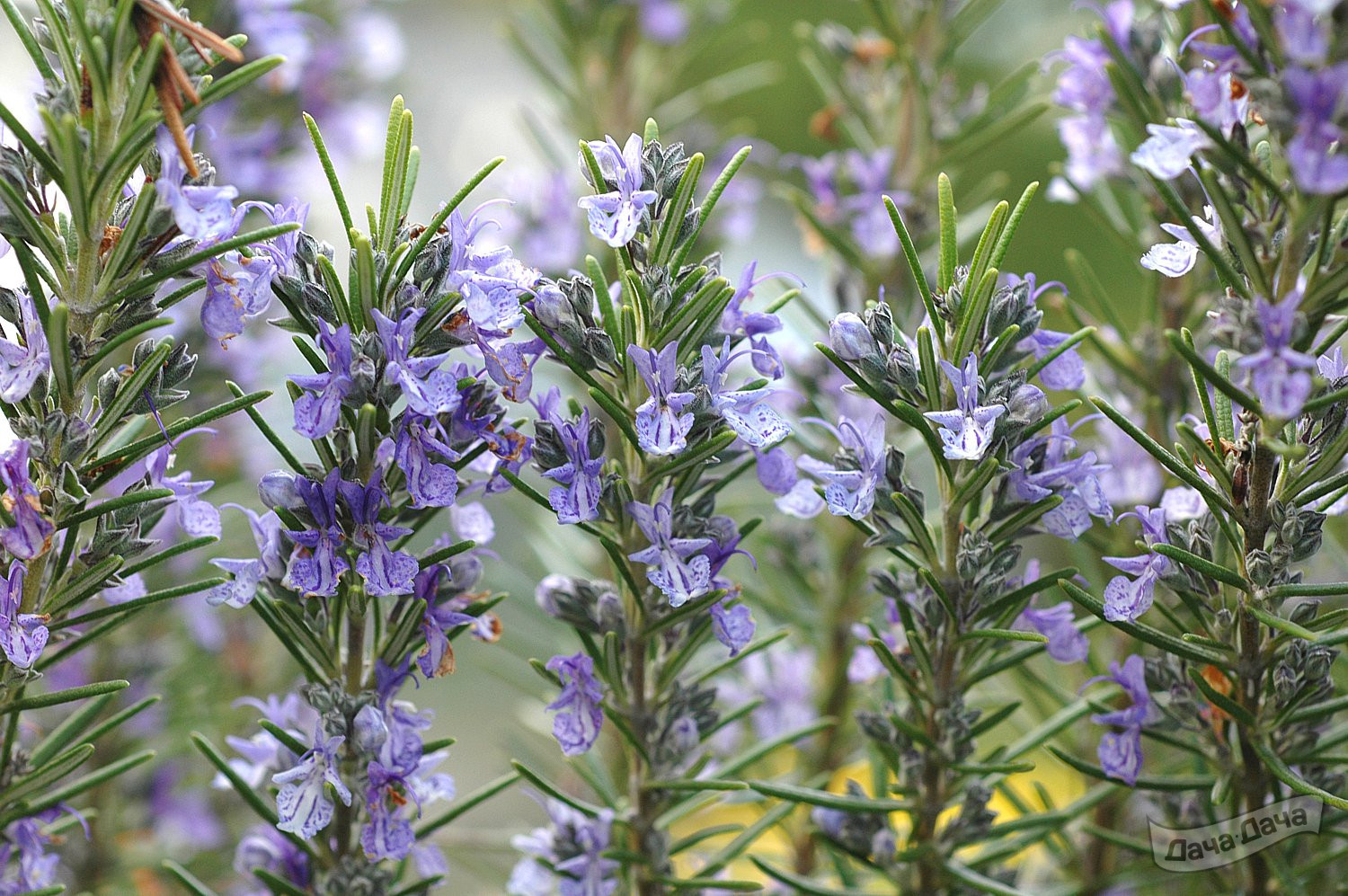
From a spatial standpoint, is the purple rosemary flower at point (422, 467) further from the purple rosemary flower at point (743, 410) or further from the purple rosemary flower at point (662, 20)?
the purple rosemary flower at point (662, 20)

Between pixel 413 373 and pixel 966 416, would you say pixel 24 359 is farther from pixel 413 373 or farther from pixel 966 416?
pixel 966 416

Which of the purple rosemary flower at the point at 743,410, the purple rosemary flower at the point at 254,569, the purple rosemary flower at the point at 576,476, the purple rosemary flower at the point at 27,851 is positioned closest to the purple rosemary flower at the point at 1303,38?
the purple rosemary flower at the point at 743,410

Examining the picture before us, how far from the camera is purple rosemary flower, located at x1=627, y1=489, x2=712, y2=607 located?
25.8 inches

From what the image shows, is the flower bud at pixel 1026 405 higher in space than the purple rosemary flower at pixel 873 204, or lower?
lower

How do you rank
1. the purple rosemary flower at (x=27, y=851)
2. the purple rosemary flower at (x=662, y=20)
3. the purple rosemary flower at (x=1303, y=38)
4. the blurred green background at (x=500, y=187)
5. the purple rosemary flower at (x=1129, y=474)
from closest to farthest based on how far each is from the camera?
the purple rosemary flower at (x=1303, y=38) → the purple rosemary flower at (x=27, y=851) → the purple rosemary flower at (x=1129, y=474) → the blurred green background at (x=500, y=187) → the purple rosemary flower at (x=662, y=20)

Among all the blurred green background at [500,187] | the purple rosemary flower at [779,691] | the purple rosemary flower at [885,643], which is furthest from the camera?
the blurred green background at [500,187]

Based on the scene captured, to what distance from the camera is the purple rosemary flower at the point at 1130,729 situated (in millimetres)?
741

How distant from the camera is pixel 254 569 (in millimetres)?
672

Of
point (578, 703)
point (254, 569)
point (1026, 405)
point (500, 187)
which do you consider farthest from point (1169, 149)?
point (500, 187)

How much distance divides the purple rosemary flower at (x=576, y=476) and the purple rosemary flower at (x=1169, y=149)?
35 centimetres

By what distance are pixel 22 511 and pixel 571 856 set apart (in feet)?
1.46

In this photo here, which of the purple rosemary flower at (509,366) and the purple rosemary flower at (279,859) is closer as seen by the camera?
the purple rosemary flower at (509,366)

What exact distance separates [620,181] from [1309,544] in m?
0.49

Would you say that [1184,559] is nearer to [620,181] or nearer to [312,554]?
[620,181]
